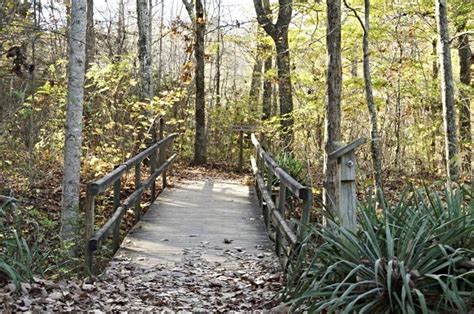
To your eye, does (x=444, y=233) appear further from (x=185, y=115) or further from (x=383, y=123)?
(x=185, y=115)

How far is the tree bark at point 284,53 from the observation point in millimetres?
13789

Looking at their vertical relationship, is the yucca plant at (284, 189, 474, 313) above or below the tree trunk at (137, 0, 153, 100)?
below

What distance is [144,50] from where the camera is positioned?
525 inches

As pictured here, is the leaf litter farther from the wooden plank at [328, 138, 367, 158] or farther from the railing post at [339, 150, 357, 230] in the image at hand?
the wooden plank at [328, 138, 367, 158]

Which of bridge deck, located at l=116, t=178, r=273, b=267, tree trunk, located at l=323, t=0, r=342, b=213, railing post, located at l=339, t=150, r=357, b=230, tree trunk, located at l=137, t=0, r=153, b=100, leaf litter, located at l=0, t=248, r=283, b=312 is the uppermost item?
tree trunk, located at l=137, t=0, r=153, b=100

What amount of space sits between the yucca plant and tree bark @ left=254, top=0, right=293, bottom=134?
9940 millimetres

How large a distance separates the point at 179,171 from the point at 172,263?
351 inches

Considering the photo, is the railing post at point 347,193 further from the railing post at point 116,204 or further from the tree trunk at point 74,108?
the tree trunk at point 74,108

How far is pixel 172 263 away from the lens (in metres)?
6.27

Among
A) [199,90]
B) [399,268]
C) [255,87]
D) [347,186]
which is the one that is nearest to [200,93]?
[199,90]

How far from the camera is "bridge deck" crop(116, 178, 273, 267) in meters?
6.66

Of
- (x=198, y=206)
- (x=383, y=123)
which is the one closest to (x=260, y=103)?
(x=383, y=123)

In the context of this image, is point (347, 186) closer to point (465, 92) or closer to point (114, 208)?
point (114, 208)

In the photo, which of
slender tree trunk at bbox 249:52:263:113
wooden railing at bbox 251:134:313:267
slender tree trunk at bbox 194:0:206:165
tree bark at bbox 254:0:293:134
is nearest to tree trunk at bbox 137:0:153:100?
slender tree trunk at bbox 194:0:206:165
